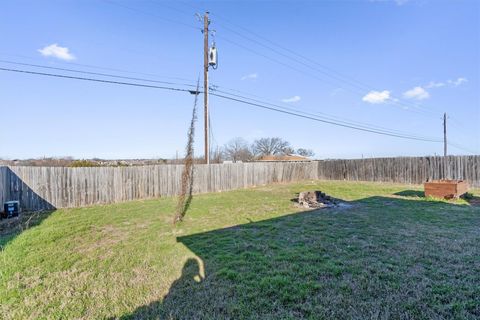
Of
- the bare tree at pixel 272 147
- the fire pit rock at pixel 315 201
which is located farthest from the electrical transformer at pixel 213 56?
the bare tree at pixel 272 147

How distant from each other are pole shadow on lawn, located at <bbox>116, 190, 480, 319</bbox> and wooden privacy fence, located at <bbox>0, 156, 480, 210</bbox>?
571 cm

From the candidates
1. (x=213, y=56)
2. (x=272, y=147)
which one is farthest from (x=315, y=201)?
(x=272, y=147)

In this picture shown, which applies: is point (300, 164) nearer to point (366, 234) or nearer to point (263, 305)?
point (366, 234)

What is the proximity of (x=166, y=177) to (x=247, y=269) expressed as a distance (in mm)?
7847

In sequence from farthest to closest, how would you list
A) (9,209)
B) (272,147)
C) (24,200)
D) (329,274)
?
(272,147) < (24,200) < (9,209) < (329,274)

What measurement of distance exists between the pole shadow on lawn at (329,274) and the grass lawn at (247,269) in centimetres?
1

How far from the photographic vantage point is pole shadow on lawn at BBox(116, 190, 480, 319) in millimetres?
2170

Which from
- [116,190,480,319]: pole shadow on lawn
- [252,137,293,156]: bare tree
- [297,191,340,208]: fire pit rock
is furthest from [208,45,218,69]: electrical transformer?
[252,137,293,156]: bare tree

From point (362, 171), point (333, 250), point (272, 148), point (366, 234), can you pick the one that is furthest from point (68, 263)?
point (272, 148)

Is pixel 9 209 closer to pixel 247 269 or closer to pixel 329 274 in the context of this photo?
pixel 247 269

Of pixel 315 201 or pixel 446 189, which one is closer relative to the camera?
pixel 315 201

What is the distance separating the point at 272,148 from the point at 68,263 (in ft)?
158

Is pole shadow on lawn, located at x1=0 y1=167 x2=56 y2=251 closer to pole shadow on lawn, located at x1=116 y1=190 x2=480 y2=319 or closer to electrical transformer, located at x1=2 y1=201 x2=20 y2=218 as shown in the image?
electrical transformer, located at x1=2 y1=201 x2=20 y2=218

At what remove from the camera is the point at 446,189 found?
307 inches
